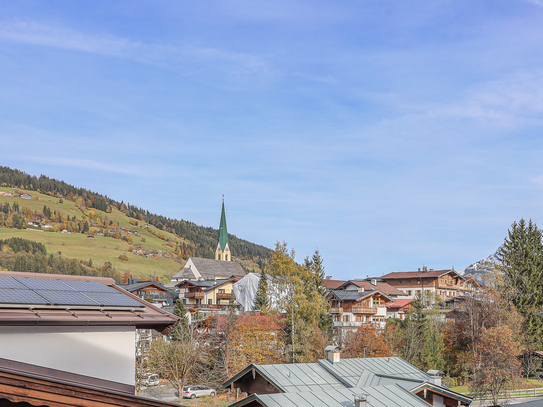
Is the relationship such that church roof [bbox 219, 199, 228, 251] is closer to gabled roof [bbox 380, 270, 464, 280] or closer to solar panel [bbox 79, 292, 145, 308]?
gabled roof [bbox 380, 270, 464, 280]

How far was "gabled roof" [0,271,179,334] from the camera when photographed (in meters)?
7.64

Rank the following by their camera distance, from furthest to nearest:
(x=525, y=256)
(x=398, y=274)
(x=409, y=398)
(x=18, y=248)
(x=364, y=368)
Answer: (x=18, y=248) → (x=398, y=274) → (x=525, y=256) → (x=364, y=368) → (x=409, y=398)

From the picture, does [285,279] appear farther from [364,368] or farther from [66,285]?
[66,285]

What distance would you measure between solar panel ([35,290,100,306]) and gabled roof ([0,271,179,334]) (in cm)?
13

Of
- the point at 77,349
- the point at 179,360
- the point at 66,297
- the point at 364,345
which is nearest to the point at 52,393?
the point at 77,349

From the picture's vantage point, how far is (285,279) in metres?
46.8

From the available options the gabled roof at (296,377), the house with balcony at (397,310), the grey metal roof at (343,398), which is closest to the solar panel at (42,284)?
the grey metal roof at (343,398)

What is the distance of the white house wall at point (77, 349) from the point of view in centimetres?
784

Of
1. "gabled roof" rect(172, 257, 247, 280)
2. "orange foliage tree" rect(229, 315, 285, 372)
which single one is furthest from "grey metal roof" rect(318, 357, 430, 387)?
"gabled roof" rect(172, 257, 247, 280)

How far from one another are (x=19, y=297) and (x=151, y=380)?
4184cm

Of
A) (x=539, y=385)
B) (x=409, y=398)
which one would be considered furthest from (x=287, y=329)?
(x=539, y=385)

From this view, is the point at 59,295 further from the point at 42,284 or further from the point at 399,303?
the point at 399,303

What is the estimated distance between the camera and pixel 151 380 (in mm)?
46438

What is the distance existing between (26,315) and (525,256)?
69.5 metres
